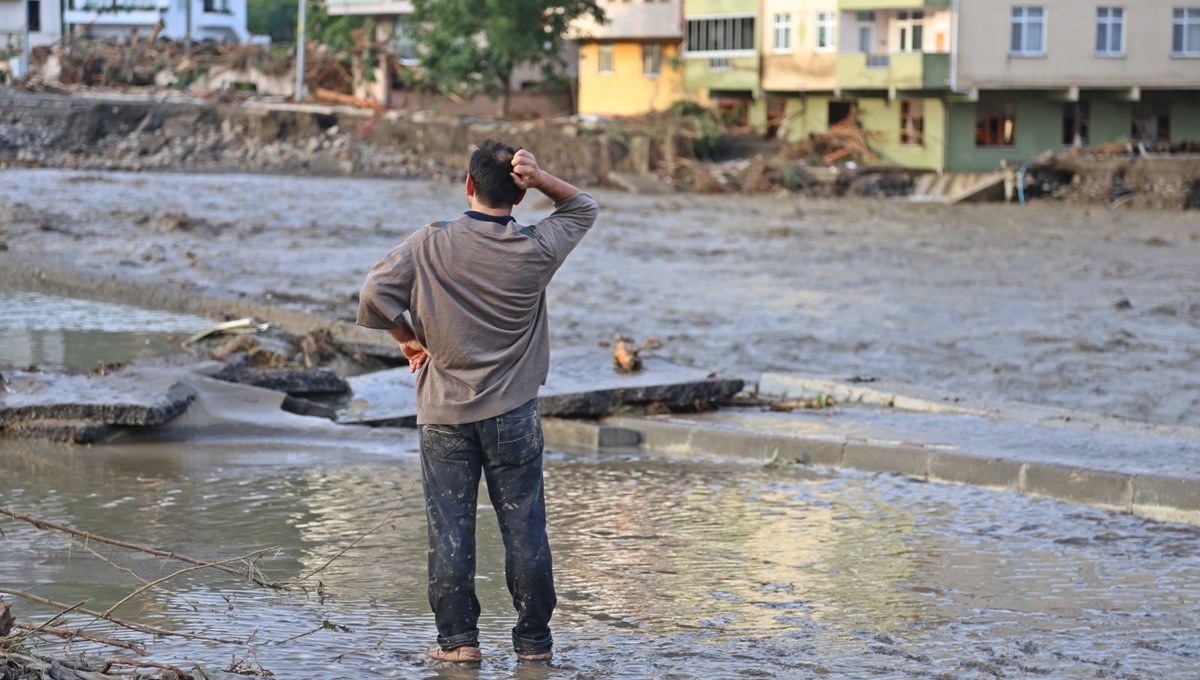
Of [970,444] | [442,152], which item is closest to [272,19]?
[442,152]

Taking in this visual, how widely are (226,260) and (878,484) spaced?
56.4 ft

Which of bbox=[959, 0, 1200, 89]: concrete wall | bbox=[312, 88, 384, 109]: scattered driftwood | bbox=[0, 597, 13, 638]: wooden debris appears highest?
bbox=[959, 0, 1200, 89]: concrete wall

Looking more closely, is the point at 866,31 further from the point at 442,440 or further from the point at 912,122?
the point at 442,440

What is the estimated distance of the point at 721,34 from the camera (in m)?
55.7

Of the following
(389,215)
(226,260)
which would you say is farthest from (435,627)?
(389,215)

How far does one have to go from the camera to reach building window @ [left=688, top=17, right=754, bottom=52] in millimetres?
54625

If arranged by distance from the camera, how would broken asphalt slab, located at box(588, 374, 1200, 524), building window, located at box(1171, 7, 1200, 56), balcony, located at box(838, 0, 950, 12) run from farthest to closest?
balcony, located at box(838, 0, 950, 12) < building window, located at box(1171, 7, 1200, 56) < broken asphalt slab, located at box(588, 374, 1200, 524)

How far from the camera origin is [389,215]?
35250 mm

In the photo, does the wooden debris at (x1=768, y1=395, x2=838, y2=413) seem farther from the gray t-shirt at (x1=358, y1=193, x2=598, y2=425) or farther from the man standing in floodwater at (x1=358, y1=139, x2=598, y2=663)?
the gray t-shirt at (x1=358, y1=193, x2=598, y2=425)

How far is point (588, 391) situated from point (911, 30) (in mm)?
42663

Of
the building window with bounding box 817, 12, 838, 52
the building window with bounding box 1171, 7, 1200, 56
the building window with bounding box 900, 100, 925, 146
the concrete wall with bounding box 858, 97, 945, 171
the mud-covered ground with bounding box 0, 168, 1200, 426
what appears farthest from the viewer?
the building window with bounding box 817, 12, 838, 52

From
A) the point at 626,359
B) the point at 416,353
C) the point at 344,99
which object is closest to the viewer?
the point at 416,353

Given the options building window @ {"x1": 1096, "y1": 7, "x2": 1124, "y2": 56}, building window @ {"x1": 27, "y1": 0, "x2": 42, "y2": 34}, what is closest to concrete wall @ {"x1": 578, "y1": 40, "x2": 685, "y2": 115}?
building window @ {"x1": 1096, "y1": 7, "x2": 1124, "y2": 56}

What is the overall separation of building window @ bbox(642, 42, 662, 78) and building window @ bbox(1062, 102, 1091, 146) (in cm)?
1808
